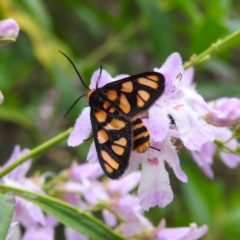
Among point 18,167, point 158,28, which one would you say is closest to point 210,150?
point 18,167

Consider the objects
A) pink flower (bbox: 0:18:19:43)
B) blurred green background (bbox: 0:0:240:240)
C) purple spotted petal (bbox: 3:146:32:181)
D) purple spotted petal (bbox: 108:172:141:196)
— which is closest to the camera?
pink flower (bbox: 0:18:19:43)

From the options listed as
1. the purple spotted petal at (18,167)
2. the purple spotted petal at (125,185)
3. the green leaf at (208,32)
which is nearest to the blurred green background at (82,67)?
the green leaf at (208,32)

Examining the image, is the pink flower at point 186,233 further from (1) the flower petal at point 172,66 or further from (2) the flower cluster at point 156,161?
(1) the flower petal at point 172,66

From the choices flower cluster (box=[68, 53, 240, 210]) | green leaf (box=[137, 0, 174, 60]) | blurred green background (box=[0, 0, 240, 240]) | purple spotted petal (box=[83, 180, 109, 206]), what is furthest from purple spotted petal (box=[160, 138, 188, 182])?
green leaf (box=[137, 0, 174, 60])

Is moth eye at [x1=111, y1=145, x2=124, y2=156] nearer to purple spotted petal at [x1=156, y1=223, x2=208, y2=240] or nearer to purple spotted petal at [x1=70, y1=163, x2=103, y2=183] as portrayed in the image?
purple spotted petal at [x1=156, y1=223, x2=208, y2=240]

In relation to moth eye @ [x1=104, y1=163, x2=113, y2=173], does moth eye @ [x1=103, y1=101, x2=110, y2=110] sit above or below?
above

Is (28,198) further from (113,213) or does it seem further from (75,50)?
(75,50)

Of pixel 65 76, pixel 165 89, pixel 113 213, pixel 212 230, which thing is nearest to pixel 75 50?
pixel 65 76
